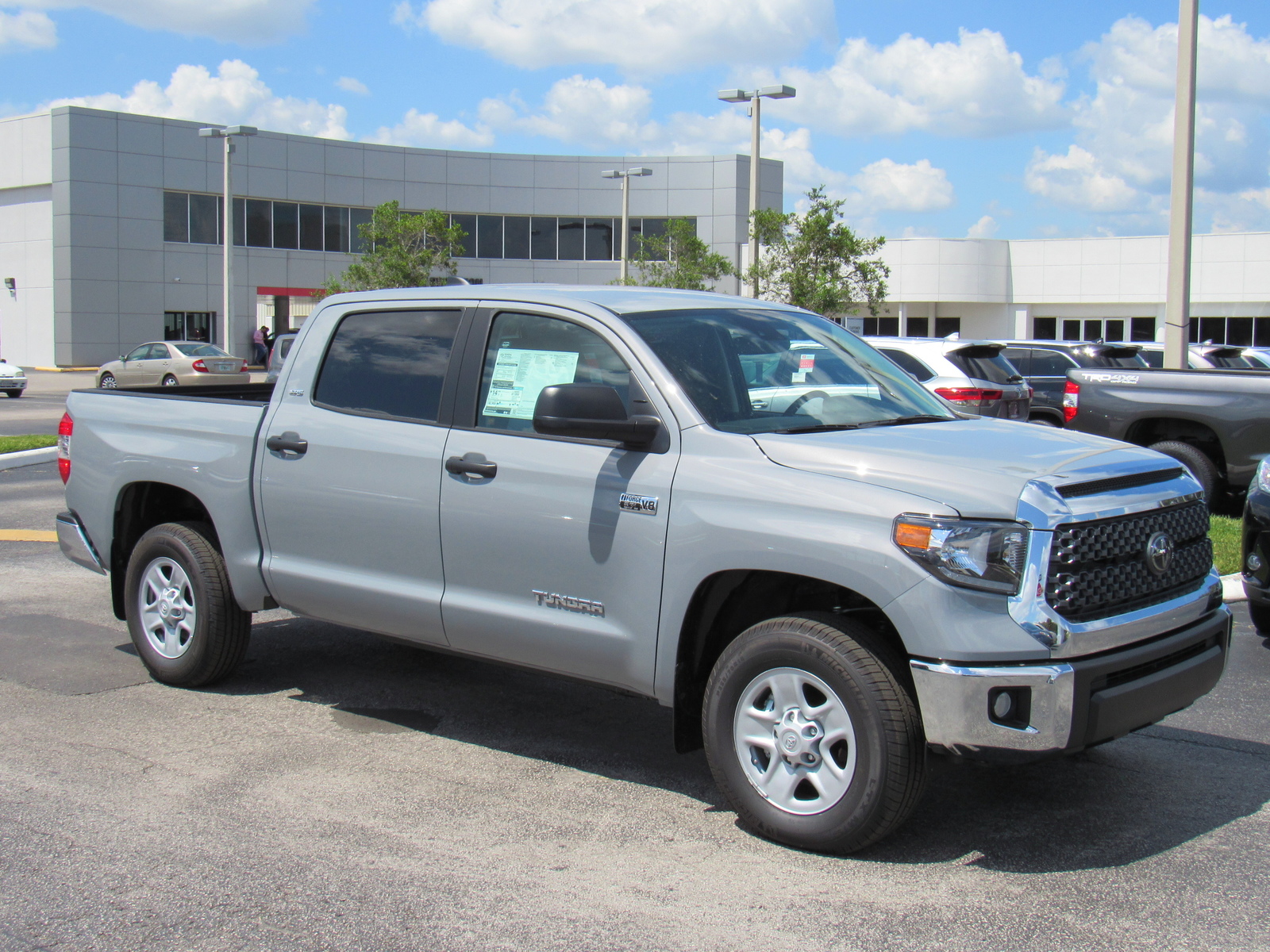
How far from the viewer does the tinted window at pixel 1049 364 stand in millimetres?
19453

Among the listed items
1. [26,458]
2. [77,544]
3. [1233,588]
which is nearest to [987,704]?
[77,544]

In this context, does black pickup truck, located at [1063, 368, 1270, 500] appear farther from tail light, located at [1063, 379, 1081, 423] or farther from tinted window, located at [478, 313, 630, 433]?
tinted window, located at [478, 313, 630, 433]

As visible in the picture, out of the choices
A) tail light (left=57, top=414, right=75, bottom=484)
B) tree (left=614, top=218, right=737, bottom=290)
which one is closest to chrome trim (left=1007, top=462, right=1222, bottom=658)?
tail light (left=57, top=414, right=75, bottom=484)

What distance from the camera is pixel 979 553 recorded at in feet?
12.7

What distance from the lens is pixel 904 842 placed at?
14.3 ft

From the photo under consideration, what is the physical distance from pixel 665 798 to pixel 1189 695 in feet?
6.32

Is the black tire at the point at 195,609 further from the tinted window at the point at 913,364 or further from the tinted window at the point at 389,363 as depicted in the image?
the tinted window at the point at 913,364

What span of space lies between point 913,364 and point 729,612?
37.4 feet

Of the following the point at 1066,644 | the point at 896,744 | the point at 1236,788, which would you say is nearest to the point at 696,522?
the point at 896,744

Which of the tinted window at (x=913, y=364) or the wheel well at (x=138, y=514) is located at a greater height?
the tinted window at (x=913, y=364)

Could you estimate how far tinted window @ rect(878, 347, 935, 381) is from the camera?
15195mm

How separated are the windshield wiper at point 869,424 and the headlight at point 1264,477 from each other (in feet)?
8.79

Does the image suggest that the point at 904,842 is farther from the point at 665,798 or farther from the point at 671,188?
the point at 671,188

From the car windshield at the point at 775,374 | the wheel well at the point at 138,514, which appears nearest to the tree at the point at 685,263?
the wheel well at the point at 138,514
